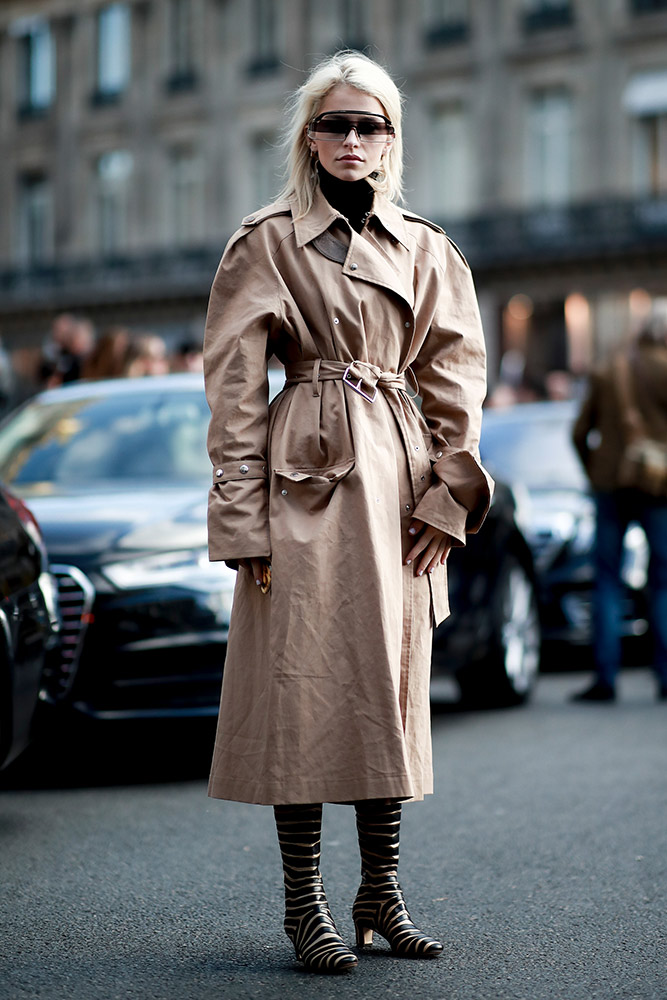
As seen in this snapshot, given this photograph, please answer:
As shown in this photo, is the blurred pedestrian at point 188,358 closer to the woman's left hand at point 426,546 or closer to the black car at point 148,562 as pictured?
the black car at point 148,562

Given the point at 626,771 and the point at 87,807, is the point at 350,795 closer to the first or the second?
the point at 87,807

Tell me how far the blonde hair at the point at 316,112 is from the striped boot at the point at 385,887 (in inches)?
56.8

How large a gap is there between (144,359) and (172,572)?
16.0ft

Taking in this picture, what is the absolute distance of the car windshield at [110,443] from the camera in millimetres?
7281

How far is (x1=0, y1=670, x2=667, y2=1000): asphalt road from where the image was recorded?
3.68 metres

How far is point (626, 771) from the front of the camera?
Answer: 6.44 metres

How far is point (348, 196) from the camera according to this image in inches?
154

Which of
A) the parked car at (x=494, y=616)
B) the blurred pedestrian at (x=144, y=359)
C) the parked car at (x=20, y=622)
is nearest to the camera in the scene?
the parked car at (x=20, y=622)

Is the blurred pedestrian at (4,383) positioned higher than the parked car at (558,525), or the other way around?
the blurred pedestrian at (4,383)

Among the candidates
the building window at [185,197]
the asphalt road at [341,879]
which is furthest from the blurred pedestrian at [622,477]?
the building window at [185,197]

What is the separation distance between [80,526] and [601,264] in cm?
2858

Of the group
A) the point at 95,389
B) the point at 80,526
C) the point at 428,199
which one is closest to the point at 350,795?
the point at 80,526

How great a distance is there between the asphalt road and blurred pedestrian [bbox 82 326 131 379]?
4323 millimetres

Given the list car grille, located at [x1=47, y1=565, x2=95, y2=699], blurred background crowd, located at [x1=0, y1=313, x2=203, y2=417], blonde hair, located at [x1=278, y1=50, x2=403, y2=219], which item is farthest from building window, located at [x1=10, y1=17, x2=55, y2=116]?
blonde hair, located at [x1=278, y1=50, x2=403, y2=219]
